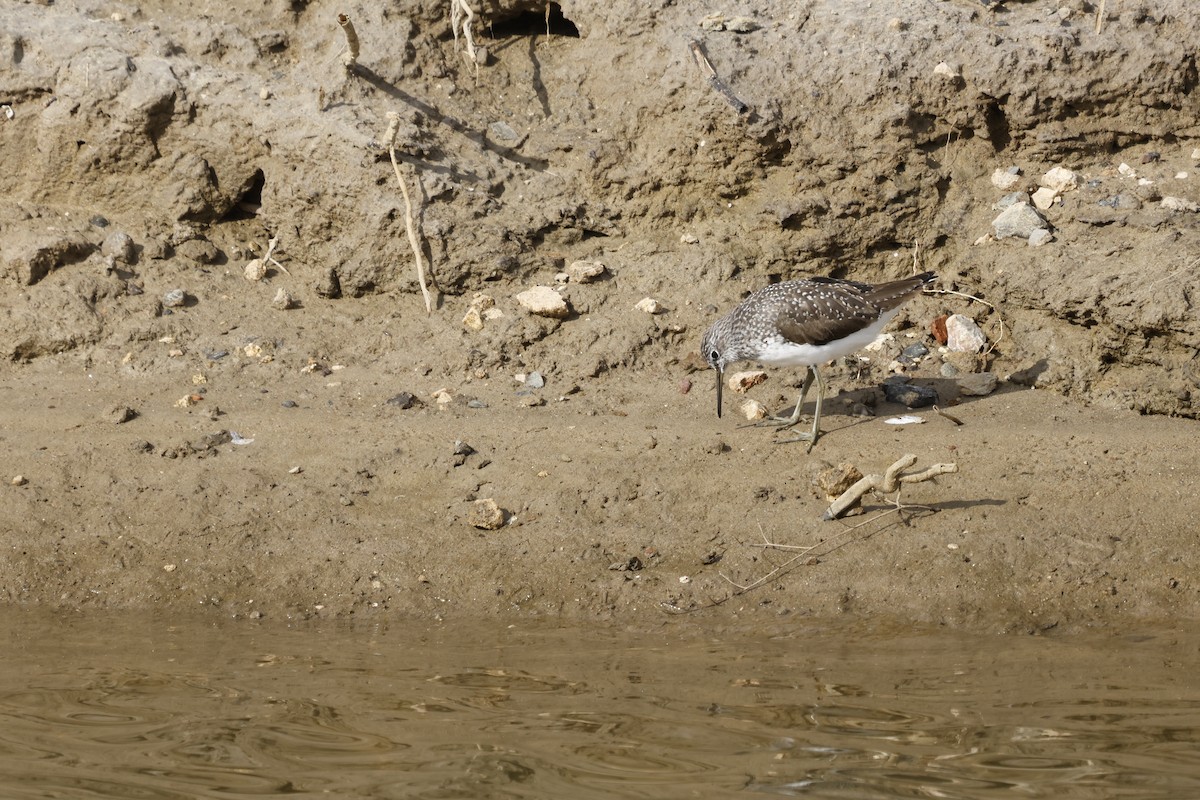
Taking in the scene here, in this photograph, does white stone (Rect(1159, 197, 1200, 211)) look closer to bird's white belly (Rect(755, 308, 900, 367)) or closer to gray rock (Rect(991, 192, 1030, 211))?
gray rock (Rect(991, 192, 1030, 211))

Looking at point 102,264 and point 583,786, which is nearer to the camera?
→ point 583,786

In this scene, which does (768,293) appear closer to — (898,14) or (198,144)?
(898,14)

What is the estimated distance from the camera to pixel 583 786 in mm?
4484

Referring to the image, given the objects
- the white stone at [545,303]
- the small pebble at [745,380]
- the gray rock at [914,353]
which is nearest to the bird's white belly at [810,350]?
the small pebble at [745,380]

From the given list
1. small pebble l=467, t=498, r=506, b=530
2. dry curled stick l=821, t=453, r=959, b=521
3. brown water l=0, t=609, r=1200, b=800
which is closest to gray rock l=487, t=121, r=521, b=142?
small pebble l=467, t=498, r=506, b=530

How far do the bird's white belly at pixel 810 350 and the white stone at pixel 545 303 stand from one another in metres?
1.50

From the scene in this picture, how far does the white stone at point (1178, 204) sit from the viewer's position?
7.96m

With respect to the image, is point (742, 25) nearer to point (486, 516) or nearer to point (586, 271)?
point (586, 271)

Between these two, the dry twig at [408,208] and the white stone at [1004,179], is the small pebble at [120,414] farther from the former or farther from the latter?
the white stone at [1004,179]

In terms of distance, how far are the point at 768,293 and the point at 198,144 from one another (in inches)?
166

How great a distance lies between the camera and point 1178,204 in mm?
7988

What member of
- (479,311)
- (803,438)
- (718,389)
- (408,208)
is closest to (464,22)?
(408,208)

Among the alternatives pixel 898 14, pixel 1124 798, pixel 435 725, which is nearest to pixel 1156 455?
pixel 1124 798

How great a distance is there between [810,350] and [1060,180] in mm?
2457
